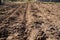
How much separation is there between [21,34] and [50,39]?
110 cm

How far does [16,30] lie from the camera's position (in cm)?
638

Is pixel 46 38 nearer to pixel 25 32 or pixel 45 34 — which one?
pixel 45 34

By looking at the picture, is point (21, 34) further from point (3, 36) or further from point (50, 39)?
point (50, 39)

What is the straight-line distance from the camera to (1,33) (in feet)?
19.3

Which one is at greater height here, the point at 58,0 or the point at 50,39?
the point at 50,39

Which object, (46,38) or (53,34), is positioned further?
(53,34)

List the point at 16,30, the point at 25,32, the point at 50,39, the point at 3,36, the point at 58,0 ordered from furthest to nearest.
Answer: the point at 58,0
the point at 16,30
the point at 25,32
the point at 3,36
the point at 50,39

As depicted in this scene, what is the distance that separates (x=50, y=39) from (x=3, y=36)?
5.30 ft

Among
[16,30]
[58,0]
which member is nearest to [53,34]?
[16,30]

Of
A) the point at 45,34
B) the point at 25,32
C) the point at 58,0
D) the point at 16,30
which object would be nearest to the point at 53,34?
the point at 45,34

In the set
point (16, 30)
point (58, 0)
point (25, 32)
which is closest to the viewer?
point (25, 32)

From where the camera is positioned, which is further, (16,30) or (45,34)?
(16,30)

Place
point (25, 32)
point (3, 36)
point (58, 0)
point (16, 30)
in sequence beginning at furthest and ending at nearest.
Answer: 1. point (58, 0)
2. point (16, 30)
3. point (25, 32)
4. point (3, 36)

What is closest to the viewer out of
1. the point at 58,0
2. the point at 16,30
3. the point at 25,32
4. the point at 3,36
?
the point at 3,36
